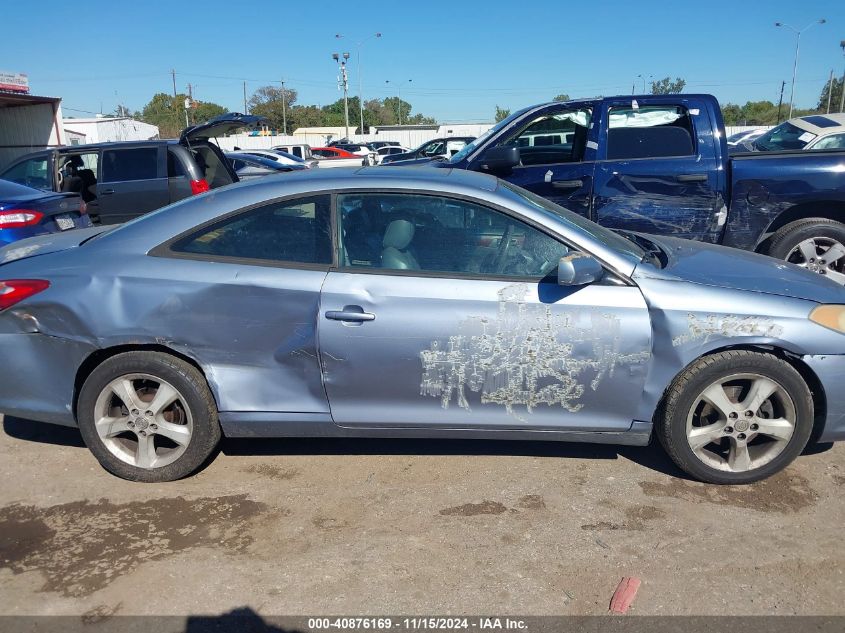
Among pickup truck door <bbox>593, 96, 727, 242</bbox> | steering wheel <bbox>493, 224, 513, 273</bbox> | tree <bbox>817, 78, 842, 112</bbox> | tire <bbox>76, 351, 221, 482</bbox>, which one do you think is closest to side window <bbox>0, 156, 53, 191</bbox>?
tire <bbox>76, 351, 221, 482</bbox>

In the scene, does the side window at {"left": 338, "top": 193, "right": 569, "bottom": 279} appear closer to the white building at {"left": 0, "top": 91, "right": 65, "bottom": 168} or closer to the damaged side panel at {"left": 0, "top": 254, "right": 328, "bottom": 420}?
the damaged side panel at {"left": 0, "top": 254, "right": 328, "bottom": 420}

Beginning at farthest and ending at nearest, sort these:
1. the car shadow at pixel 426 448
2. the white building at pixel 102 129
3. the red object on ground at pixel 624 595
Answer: the white building at pixel 102 129 → the car shadow at pixel 426 448 → the red object on ground at pixel 624 595

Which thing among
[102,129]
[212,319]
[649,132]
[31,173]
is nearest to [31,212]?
[31,173]

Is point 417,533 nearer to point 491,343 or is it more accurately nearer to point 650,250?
point 491,343

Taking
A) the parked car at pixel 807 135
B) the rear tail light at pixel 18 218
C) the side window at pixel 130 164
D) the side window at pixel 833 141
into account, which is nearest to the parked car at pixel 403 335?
the rear tail light at pixel 18 218

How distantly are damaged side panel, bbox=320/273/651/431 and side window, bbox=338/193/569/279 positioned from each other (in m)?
0.10

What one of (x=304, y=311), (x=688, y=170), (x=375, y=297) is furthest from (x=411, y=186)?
(x=688, y=170)

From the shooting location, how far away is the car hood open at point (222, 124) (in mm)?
7668

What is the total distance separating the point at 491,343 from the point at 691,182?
3469mm

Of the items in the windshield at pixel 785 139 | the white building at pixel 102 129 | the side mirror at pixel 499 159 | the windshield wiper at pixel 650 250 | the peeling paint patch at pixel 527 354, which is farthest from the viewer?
the white building at pixel 102 129

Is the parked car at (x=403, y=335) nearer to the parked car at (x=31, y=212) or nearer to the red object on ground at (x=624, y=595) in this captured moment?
A: the red object on ground at (x=624, y=595)

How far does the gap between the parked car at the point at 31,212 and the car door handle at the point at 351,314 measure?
15.4ft

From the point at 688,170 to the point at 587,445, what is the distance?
3043 millimetres

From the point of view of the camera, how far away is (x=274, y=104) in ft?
281
